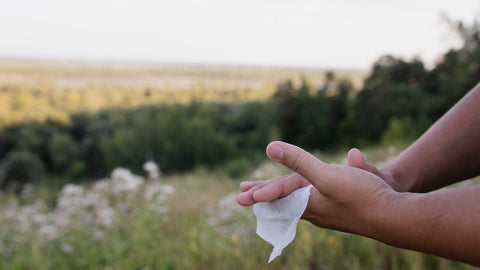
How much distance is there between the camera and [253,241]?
3.30m

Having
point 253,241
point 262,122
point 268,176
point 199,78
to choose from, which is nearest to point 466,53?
point 268,176

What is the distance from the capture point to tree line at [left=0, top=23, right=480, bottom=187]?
1081 inches

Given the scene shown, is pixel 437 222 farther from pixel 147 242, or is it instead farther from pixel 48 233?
pixel 48 233

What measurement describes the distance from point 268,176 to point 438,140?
11.9 feet

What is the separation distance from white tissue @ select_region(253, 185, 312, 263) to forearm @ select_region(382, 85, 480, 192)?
436mm

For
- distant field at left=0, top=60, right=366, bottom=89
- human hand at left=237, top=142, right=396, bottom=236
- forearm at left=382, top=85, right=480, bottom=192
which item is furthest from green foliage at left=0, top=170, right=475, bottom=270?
distant field at left=0, top=60, right=366, bottom=89

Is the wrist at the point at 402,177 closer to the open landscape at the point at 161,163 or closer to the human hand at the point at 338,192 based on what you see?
the human hand at the point at 338,192

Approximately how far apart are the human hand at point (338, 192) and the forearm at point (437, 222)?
3cm

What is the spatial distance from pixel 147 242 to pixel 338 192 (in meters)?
2.72

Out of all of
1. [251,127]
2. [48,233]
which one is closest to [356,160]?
[48,233]

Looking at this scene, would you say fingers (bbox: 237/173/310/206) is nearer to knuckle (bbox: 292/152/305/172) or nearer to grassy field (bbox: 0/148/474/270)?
knuckle (bbox: 292/152/305/172)

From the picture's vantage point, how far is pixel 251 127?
44312mm

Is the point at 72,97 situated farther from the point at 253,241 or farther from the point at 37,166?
the point at 253,241

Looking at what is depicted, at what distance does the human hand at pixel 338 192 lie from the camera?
1.00 metres
